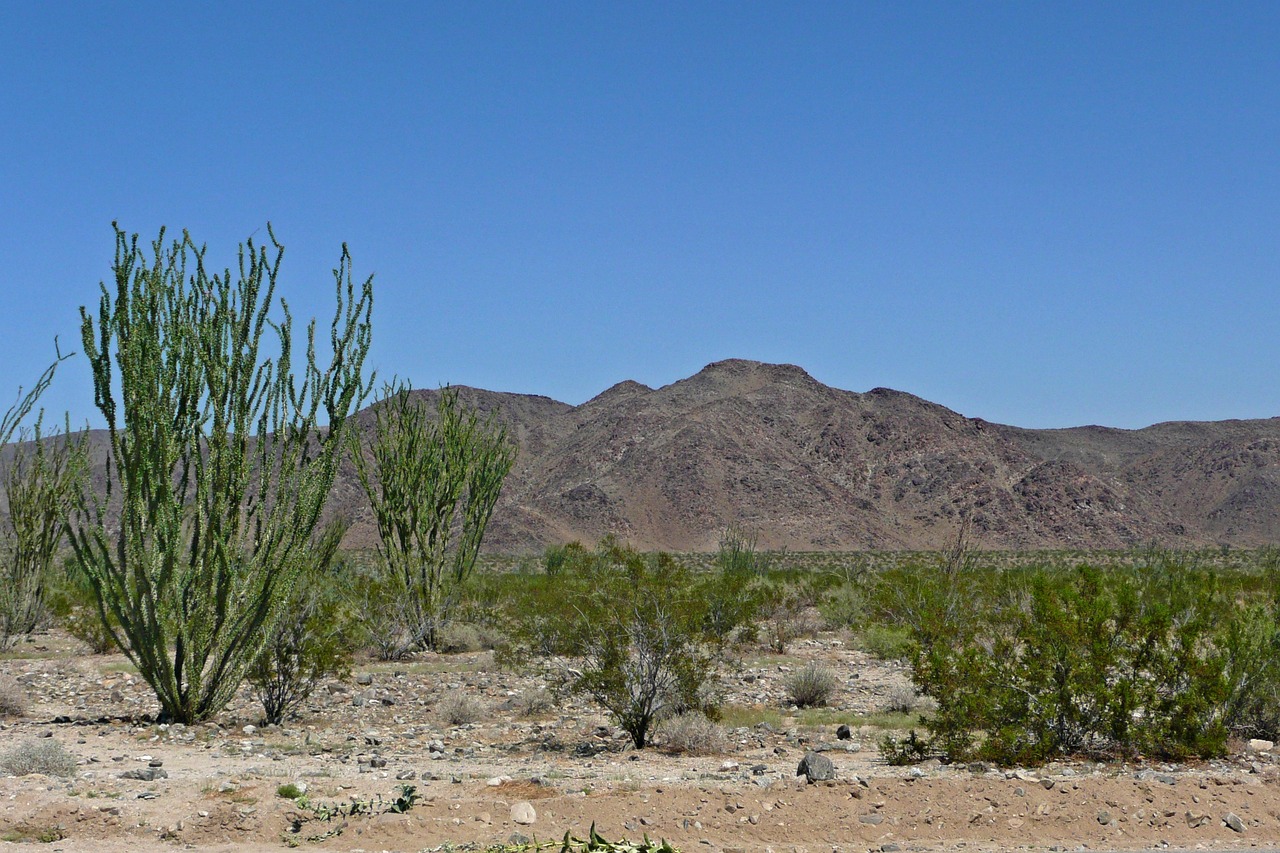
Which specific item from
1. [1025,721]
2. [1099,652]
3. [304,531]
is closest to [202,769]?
[304,531]

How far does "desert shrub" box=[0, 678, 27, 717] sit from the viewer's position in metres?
13.2

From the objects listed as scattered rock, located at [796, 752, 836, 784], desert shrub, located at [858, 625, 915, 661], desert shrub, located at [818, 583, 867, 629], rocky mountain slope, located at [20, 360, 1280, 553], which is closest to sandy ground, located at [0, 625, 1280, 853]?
scattered rock, located at [796, 752, 836, 784]

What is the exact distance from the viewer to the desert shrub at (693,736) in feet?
38.2

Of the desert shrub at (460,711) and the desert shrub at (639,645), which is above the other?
the desert shrub at (639,645)

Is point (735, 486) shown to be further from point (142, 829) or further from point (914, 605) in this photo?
point (142, 829)

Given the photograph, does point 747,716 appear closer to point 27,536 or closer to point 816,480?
point 27,536

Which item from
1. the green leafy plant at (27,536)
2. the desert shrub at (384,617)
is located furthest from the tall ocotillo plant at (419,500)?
the green leafy plant at (27,536)

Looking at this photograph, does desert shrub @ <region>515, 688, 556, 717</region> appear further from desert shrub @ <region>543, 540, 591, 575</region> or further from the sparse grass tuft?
desert shrub @ <region>543, 540, 591, 575</region>

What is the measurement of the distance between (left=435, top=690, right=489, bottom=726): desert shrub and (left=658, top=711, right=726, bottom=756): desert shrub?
9.97 feet

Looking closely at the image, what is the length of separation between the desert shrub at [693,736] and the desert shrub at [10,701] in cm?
773

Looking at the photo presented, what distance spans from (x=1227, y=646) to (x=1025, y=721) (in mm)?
2537

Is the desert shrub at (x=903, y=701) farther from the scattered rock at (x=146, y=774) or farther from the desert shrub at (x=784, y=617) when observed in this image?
the scattered rock at (x=146, y=774)

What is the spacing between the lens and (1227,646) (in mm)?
11359

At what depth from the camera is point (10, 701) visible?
13273 mm
